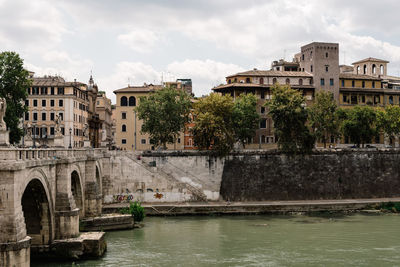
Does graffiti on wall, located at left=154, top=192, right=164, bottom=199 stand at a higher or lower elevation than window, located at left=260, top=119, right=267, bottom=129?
lower

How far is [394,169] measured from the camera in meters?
58.1

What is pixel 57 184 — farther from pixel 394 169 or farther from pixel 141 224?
pixel 394 169

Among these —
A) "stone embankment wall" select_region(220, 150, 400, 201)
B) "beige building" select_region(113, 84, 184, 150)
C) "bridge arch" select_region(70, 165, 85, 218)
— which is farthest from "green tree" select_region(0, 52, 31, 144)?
"stone embankment wall" select_region(220, 150, 400, 201)

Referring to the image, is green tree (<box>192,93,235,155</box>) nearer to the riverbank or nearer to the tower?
the riverbank

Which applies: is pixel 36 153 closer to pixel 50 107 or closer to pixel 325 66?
pixel 50 107

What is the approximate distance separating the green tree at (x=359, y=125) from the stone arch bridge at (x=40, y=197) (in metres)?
33.5

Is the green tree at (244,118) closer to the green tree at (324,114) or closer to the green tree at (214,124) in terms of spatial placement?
the green tree at (214,124)

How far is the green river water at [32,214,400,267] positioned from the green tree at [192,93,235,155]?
9.68m

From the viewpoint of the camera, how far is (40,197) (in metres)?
28.5

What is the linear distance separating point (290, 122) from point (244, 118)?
5735 mm

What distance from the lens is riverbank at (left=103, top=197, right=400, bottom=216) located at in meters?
47.8

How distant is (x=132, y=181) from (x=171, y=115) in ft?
31.2

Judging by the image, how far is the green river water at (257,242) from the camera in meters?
30.5

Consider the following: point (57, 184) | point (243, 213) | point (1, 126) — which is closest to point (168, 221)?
point (243, 213)
